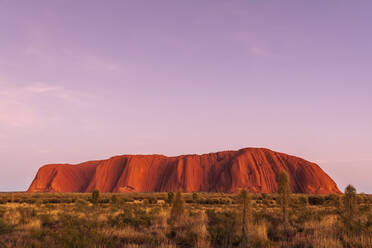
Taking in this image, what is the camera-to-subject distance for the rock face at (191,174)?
76.8 metres

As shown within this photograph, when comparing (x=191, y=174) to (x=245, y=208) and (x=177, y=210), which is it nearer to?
(x=177, y=210)

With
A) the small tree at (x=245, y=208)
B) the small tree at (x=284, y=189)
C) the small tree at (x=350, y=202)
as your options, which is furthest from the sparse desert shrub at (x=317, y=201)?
the small tree at (x=245, y=208)

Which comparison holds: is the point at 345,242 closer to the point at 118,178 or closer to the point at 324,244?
the point at 324,244

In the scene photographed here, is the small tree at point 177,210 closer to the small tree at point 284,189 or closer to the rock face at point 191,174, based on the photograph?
the small tree at point 284,189

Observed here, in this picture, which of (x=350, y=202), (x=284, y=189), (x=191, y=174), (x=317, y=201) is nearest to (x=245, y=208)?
(x=284, y=189)

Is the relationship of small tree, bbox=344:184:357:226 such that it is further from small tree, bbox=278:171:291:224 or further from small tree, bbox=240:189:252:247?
small tree, bbox=240:189:252:247

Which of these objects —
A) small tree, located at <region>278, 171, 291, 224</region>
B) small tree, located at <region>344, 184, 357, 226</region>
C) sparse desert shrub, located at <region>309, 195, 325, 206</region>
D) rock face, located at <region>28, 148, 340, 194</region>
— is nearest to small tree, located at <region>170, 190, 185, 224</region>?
small tree, located at <region>278, 171, 291, 224</region>

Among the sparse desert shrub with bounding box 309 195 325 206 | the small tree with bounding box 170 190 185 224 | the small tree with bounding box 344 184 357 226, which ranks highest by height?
the small tree with bounding box 344 184 357 226

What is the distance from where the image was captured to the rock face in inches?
3024

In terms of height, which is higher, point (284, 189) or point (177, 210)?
point (284, 189)

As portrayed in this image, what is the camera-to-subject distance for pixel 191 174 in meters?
84.9

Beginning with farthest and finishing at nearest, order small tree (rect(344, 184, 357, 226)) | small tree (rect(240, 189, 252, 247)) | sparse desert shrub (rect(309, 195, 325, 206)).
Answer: sparse desert shrub (rect(309, 195, 325, 206)) < small tree (rect(344, 184, 357, 226)) < small tree (rect(240, 189, 252, 247))

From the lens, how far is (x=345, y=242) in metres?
7.50

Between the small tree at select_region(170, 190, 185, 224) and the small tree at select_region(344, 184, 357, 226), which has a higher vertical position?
the small tree at select_region(344, 184, 357, 226)
